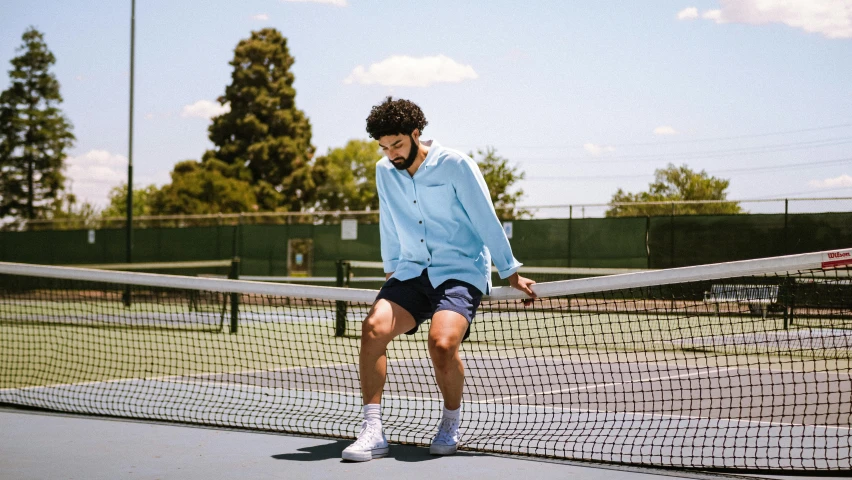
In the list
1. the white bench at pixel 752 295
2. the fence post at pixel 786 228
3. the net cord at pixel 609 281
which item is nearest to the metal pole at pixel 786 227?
the fence post at pixel 786 228

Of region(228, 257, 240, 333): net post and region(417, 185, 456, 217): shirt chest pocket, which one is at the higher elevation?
region(417, 185, 456, 217): shirt chest pocket

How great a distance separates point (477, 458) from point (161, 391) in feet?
12.2

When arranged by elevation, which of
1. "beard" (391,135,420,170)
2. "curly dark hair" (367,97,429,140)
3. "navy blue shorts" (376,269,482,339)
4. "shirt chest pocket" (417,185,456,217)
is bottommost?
"navy blue shorts" (376,269,482,339)

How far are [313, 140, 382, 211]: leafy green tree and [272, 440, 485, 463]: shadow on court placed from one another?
7192cm

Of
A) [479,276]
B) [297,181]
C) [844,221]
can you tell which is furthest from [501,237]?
[297,181]

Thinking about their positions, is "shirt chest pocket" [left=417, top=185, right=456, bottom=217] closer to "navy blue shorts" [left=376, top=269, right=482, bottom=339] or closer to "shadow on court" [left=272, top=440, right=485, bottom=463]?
"navy blue shorts" [left=376, top=269, right=482, bottom=339]

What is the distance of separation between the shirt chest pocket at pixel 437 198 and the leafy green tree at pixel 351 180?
236ft

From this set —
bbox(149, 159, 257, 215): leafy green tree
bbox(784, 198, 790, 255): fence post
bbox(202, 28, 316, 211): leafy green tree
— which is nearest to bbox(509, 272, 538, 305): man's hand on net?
bbox(784, 198, 790, 255): fence post

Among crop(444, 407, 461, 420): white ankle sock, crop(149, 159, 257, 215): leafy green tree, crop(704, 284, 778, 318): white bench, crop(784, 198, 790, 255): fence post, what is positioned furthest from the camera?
crop(149, 159, 257, 215): leafy green tree

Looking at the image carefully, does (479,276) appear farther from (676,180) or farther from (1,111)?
(676,180)

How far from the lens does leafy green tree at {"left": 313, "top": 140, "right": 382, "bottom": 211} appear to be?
3342 inches

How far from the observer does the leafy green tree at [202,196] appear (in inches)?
1758

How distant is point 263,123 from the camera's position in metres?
54.5

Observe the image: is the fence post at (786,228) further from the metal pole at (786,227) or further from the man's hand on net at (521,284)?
the man's hand on net at (521,284)
